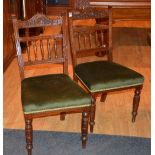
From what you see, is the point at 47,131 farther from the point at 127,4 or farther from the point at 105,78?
the point at 127,4

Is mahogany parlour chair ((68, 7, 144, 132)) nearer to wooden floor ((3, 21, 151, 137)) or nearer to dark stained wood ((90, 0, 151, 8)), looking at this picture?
wooden floor ((3, 21, 151, 137))

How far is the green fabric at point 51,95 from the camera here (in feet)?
7.27

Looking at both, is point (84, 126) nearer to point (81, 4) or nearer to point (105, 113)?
point (105, 113)

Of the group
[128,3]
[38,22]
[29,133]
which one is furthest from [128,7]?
[29,133]

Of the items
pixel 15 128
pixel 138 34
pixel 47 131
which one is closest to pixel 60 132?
pixel 47 131

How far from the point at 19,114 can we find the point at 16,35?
888mm

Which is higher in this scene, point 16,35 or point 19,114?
point 16,35

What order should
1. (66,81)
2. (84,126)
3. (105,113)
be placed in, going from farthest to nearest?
(105,113) < (66,81) < (84,126)

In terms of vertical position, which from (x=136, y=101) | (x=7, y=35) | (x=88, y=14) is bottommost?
(x=136, y=101)

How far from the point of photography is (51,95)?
229 cm

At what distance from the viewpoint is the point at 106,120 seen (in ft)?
9.82

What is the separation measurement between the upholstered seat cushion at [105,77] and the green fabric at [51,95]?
0.18 metres

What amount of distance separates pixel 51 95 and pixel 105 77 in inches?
20.9

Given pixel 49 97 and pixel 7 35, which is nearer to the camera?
pixel 49 97
